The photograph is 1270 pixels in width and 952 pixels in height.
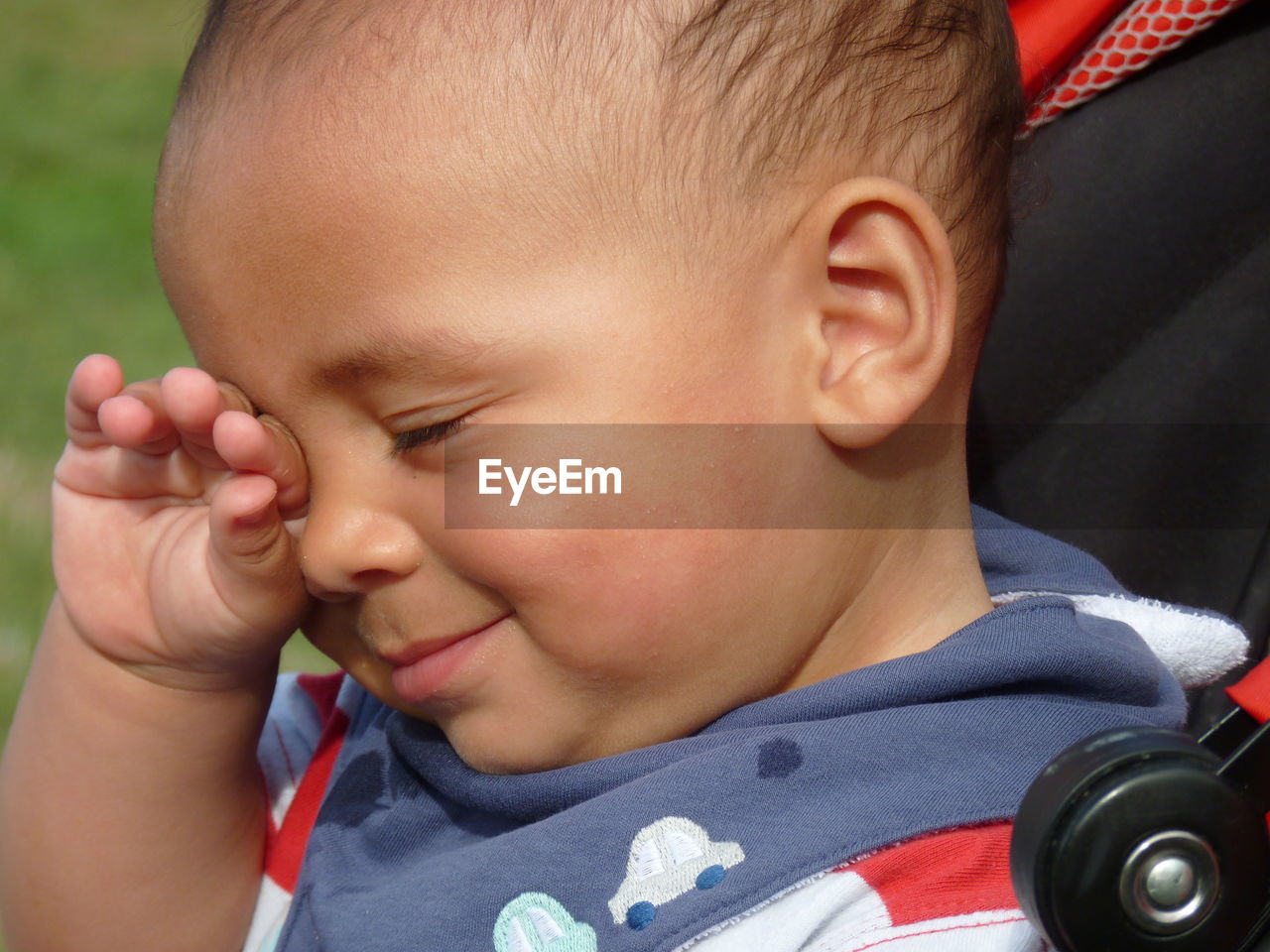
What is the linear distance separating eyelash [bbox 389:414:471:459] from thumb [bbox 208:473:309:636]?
0.11 metres

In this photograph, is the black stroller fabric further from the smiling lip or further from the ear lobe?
the smiling lip

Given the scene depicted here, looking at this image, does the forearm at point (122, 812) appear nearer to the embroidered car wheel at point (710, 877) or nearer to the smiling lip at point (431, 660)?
the smiling lip at point (431, 660)


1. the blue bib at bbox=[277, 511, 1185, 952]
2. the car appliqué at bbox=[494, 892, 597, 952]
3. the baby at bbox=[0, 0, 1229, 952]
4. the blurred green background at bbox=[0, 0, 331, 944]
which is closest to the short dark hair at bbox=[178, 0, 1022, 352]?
the baby at bbox=[0, 0, 1229, 952]

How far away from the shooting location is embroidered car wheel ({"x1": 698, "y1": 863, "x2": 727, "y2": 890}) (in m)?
0.91

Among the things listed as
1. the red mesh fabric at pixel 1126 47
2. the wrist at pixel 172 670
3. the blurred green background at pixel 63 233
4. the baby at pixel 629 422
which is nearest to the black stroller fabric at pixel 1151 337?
the red mesh fabric at pixel 1126 47

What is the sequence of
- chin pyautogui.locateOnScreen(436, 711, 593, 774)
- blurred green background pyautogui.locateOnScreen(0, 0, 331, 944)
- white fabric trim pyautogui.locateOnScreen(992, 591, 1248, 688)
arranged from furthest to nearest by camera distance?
blurred green background pyautogui.locateOnScreen(0, 0, 331, 944) → white fabric trim pyautogui.locateOnScreen(992, 591, 1248, 688) → chin pyautogui.locateOnScreen(436, 711, 593, 774)

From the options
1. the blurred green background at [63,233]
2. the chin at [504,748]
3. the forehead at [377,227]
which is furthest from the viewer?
the blurred green background at [63,233]

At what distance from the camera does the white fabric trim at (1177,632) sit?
3.82 ft

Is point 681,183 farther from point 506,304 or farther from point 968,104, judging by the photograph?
point 968,104

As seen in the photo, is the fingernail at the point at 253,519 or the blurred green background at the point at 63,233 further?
the blurred green background at the point at 63,233

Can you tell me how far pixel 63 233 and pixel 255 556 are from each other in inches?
106

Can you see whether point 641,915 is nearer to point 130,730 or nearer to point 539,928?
point 539,928

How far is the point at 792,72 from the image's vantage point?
0.96m

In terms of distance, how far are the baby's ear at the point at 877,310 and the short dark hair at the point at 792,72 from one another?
5cm
